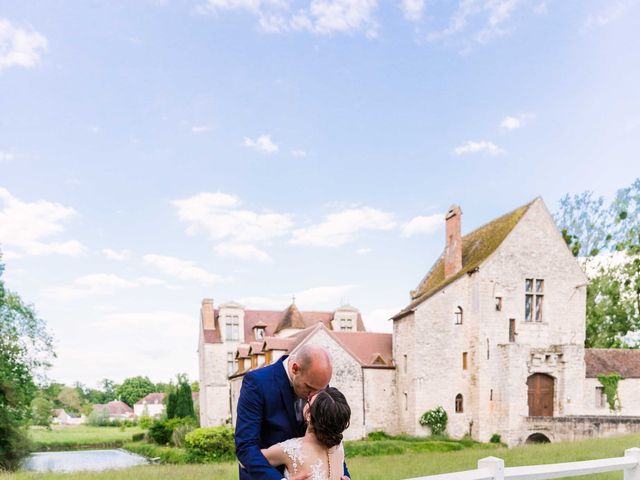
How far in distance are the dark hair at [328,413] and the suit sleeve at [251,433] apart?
318mm

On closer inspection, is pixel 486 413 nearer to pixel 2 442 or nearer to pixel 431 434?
pixel 431 434

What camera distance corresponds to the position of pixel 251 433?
2.69 m

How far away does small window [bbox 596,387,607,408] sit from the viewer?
27.4 m

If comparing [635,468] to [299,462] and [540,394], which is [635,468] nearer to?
[299,462]

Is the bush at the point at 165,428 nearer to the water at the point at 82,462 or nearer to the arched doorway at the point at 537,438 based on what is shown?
the water at the point at 82,462

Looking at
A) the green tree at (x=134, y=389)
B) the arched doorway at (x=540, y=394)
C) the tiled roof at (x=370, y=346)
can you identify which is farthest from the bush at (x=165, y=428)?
the green tree at (x=134, y=389)

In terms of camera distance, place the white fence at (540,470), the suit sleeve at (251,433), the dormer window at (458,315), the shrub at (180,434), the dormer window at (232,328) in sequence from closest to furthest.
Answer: the suit sleeve at (251,433), the white fence at (540,470), the dormer window at (458,315), the shrub at (180,434), the dormer window at (232,328)

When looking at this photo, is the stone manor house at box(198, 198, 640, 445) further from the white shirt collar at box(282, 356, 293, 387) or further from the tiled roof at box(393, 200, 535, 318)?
the white shirt collar at box(282, 356, 293, 387)

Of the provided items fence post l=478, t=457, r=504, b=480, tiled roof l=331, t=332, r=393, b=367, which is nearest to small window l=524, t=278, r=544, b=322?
tiled roof l=331, t=332, r=393, b=367

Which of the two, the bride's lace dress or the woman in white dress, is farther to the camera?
the bride's lace dress

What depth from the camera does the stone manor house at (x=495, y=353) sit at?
2570 cm

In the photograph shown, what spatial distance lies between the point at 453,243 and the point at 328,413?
27.9 metres

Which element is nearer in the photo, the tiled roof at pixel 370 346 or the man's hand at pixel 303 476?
the man's hand at pixel 303 476

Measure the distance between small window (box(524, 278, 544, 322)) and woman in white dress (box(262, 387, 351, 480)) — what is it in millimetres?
26510
